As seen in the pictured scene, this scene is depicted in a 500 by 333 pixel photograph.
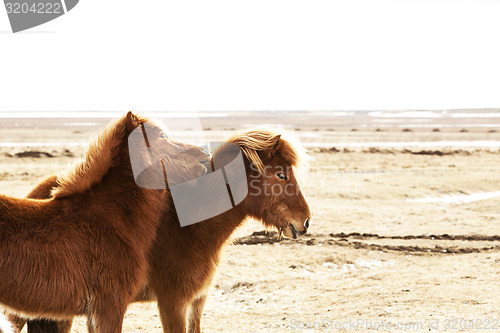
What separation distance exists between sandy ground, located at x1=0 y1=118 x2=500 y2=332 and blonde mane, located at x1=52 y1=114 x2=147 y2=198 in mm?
1800

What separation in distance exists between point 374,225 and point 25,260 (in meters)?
9.56

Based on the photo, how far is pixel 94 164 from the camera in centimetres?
402

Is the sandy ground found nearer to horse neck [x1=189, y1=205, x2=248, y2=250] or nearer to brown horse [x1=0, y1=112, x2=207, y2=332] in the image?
horse neck [x1=189, y1=205, x2=248, y2=250]

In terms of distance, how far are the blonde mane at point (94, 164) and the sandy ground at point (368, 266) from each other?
180 cm

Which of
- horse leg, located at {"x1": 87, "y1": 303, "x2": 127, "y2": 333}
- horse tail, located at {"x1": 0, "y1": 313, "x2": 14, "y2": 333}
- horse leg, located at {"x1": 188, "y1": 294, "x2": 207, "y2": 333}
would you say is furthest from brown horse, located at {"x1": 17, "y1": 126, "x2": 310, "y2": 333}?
horse tail, located at {"x1": 0, "y1": 313, "x2": 14, "y2": 333}

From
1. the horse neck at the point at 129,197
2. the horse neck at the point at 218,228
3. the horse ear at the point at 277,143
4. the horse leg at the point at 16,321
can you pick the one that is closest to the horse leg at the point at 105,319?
the horse neck at the point at 129,197

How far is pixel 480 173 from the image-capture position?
62.4 ft

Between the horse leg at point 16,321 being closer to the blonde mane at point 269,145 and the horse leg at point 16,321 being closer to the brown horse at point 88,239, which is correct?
the brown horse at point 88,239

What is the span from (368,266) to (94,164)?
6107mm

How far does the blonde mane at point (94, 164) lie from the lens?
3955 mm

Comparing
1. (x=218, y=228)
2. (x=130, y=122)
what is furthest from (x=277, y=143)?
(x=130, y=122)

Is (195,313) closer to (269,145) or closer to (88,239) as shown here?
(88,239)

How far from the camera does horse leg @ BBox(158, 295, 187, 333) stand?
14.9ft

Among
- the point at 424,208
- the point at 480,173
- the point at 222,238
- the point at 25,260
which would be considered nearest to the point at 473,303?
the point at 222,238
